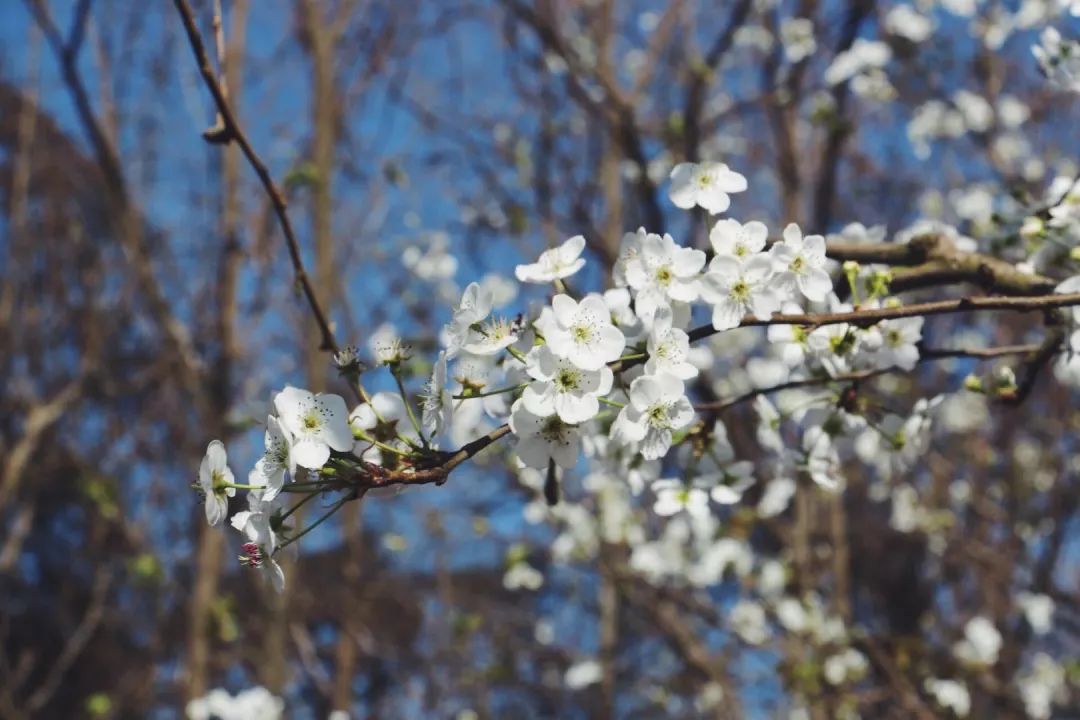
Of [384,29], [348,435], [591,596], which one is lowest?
[348,435]

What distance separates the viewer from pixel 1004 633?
592 centimetres

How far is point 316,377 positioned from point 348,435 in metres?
3.26

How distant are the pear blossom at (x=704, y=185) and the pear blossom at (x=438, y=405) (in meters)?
0.36

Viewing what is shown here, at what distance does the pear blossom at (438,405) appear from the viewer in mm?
1019

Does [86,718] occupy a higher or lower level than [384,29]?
lower

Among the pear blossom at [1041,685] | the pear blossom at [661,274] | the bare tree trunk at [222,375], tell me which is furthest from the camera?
the pear blossom at [1041,685]

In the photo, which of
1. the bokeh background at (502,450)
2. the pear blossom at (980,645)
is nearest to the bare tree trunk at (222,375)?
the bokeh background at (502,450)

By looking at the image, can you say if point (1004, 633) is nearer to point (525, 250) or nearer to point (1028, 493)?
point (1028, 493)

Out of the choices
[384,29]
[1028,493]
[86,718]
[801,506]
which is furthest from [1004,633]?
[86,718]

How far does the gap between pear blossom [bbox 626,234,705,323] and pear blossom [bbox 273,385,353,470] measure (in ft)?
1.07

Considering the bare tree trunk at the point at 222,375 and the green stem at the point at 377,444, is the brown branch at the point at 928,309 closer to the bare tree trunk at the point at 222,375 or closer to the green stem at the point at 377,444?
the green stem at the point at 377,444

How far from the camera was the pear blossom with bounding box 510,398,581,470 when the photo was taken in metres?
1.03

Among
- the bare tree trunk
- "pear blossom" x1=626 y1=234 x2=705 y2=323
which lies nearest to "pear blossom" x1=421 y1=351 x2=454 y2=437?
"pear blossom" x1=626 y1=234 x2=705 y2=323

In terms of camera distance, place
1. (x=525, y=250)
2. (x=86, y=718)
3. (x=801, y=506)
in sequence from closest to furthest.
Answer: (x=801, y=506) → (x=525, y=250) → (x=86, y=718)
